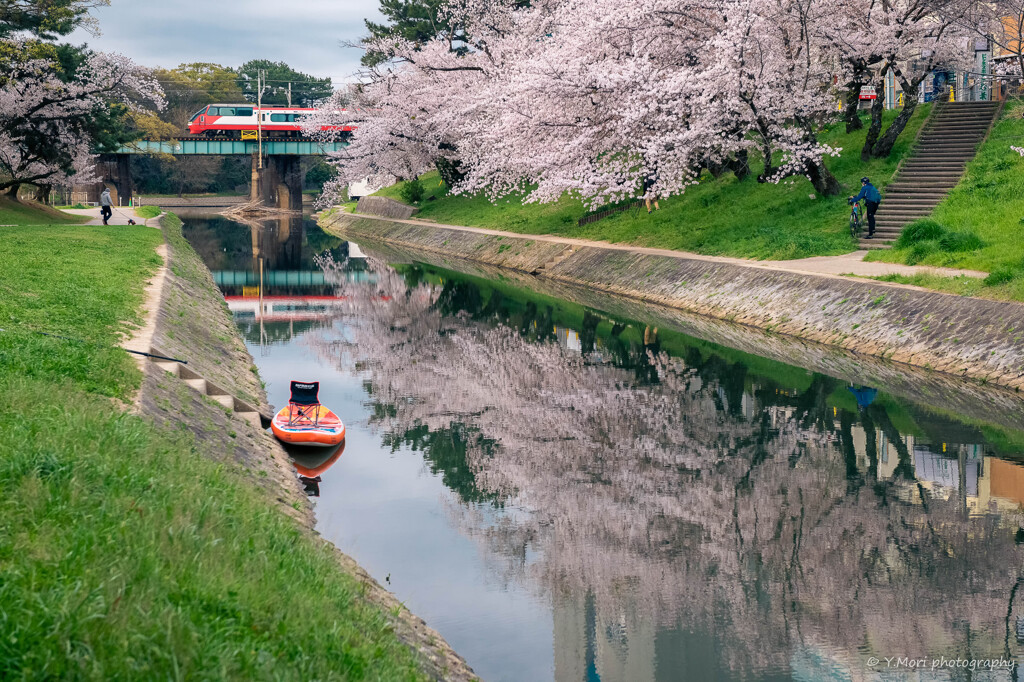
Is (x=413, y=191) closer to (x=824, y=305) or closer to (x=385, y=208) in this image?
(x=385, y=208)

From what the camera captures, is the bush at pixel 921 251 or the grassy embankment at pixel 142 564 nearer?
the grassy embankment at pixel 142 564

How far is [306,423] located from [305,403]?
0.40 m

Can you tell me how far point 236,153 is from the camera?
91.5m

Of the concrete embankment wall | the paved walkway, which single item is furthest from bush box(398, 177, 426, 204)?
the paved walkway

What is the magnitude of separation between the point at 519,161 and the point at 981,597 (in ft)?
98.0

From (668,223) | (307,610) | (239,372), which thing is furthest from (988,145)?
(307,610)

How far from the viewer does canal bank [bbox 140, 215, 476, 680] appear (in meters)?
8.89

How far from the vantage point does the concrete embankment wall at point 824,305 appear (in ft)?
67.0

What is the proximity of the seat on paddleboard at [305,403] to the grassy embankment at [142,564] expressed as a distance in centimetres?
435

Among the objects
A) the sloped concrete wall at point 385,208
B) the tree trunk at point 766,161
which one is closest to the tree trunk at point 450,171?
the sloped concrete wall at point 385,208

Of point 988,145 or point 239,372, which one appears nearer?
point 239,372

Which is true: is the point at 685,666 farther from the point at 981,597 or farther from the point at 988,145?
the point at 988,145

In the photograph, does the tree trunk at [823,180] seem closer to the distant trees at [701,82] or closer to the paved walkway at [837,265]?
the distant trees at [701,82]

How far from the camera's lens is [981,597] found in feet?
35.4
